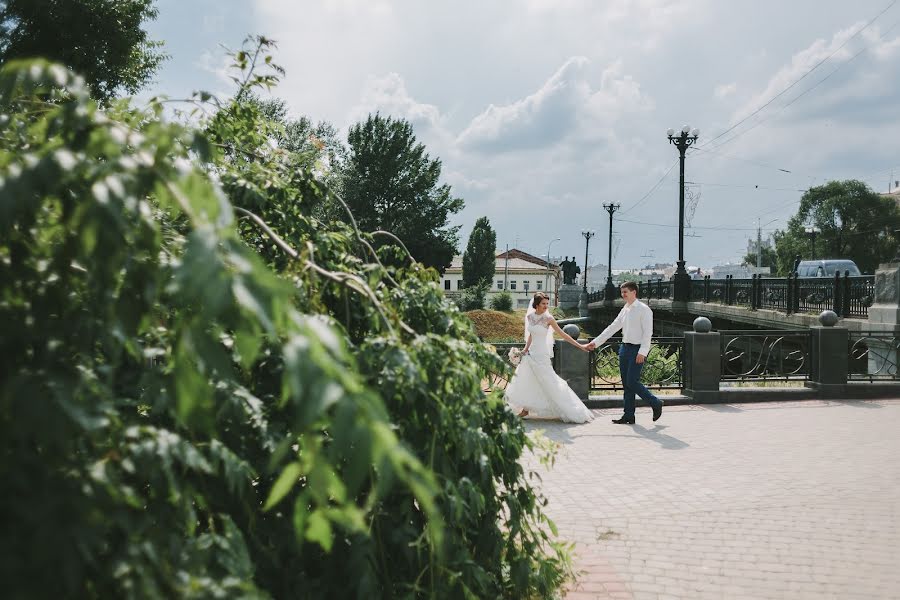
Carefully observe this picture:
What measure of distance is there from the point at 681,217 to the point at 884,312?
12.9 m

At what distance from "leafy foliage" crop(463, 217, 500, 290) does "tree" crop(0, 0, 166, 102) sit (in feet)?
195

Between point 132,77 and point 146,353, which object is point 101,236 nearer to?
point 146,353

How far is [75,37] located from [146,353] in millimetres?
21698

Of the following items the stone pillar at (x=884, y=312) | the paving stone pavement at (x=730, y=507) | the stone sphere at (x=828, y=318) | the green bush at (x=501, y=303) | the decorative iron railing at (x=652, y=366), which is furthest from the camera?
the green bush at (x=501, y=303)

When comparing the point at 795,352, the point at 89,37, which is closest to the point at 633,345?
the point at 795,352

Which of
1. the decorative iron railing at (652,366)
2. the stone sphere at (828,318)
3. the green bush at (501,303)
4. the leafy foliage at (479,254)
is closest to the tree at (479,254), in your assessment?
the leafy foliage at (479,254)

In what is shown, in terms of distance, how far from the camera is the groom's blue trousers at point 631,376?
9.34 meters

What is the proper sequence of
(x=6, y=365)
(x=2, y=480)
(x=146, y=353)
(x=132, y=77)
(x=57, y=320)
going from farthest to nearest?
(x=132, y=77) < (x=146, y=353) < (x=57, y=320) < (x=6, y=365) < (x=2, y=480)

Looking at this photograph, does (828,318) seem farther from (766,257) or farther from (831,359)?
(766,257)

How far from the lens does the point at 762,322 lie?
861 inches

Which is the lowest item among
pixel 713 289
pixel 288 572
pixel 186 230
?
pixel 288 572

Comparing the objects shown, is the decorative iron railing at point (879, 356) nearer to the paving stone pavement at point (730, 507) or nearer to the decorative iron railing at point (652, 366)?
Answer: the decorative iron railing at point (652, 366)

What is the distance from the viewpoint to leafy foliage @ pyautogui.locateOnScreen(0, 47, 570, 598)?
1.15 meters

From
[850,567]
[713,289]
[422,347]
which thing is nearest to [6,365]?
[422,347]
